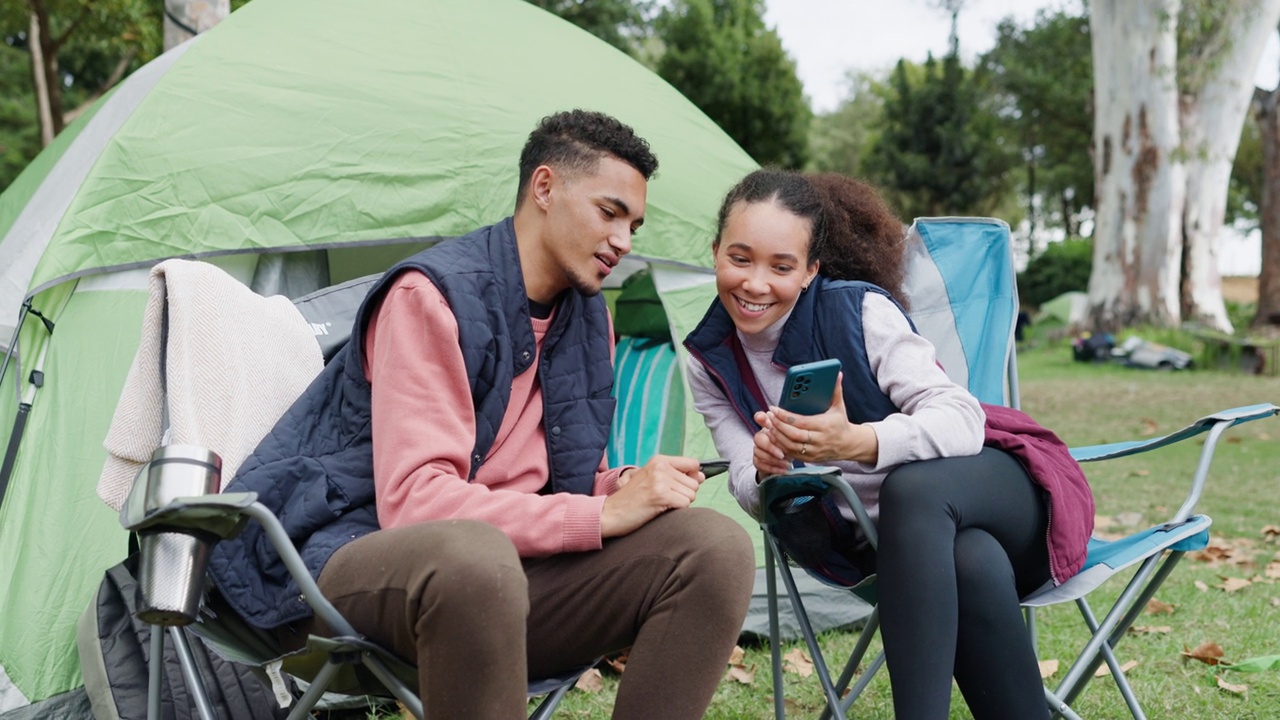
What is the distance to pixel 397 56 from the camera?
10.5 ft

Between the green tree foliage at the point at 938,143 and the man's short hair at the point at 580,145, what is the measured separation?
20.3 metres

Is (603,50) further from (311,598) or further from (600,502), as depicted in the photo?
(311,598)

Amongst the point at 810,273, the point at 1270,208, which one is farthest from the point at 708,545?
the point at 1270,208

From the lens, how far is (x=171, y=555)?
1.49 metres

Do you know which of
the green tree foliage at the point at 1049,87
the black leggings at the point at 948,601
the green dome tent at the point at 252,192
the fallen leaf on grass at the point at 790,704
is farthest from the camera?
the green tree foliage at the point at 1049,87

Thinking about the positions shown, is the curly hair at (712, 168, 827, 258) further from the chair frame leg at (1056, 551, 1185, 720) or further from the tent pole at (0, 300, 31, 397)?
the tent pole at (0, 300, 31, 397)

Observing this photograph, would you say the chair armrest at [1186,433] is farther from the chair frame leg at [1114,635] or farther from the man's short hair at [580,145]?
the man's short hair at [580,145]

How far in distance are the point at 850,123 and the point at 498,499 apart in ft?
116

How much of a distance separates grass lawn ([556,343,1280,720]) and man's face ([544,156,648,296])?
112cm

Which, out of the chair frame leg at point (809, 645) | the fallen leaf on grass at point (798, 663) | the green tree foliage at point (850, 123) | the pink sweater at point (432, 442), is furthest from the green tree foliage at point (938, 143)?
the pink sweater at point (432, 442)

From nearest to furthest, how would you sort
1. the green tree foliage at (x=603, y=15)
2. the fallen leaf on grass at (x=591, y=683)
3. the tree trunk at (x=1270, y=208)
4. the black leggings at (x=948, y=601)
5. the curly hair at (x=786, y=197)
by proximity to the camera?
the black leggings at (x=948, y=601) → the curly hair at (x=786, y=197) → the fallen leaf on grass at (x=591, y=683) → the tree trunk at (x=1270, y=208) → the green tree foliage at (x=603, y=15)

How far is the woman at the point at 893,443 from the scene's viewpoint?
68.2 inches

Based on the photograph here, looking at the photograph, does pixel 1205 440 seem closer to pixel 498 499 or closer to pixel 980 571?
pixel 980 571

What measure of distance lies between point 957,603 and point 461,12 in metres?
2.45
